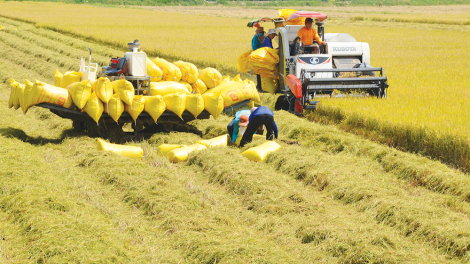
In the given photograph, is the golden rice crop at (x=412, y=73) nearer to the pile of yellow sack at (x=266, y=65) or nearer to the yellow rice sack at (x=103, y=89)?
the pile of yellow sack at (x=266, y=65)

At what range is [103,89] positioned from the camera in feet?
26.1

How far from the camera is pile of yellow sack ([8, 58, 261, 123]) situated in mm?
7801

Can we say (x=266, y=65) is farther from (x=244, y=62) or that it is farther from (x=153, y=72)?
(x=153, y=72)

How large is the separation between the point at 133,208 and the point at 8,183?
157cm

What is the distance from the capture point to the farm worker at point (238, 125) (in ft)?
26.0

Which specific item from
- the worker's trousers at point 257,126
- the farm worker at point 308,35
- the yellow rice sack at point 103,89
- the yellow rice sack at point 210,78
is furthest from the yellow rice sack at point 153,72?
the farm worker at point 308,35

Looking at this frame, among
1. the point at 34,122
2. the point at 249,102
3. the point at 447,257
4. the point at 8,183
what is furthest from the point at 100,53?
the point at 447,257

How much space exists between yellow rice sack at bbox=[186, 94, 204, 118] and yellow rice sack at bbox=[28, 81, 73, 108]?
1.95 metres

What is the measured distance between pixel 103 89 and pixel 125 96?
0.37 metres

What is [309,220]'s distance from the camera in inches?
200

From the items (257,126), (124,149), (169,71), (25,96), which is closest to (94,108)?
(124,149)

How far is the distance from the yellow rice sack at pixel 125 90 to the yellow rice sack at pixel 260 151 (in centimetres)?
219

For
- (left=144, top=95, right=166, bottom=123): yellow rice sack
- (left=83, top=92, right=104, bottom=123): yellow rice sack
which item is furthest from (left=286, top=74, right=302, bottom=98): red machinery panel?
(left=83, top=92, right=104, bottom=123): yellow rice sack

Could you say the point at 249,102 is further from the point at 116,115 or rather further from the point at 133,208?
the point at 133,208
